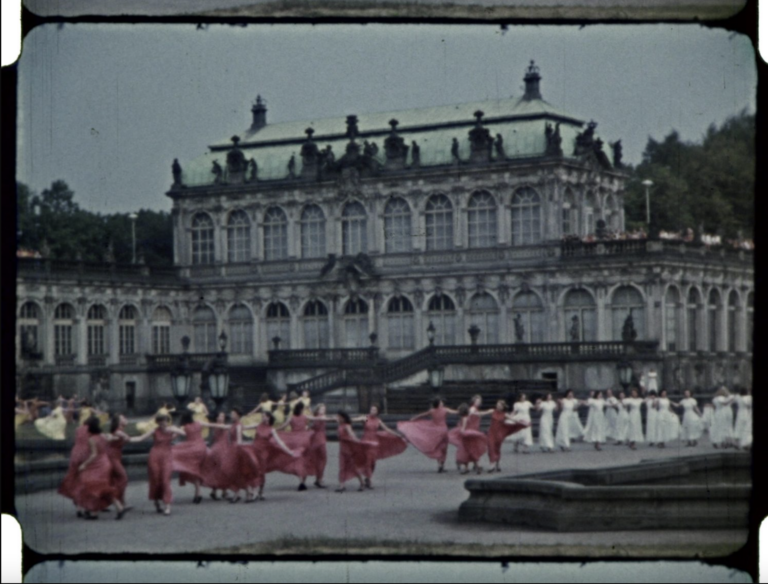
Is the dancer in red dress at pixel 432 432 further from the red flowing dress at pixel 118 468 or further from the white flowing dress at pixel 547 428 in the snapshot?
the red flowing dress at pixel 118 468

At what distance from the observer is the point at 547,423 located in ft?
81.4

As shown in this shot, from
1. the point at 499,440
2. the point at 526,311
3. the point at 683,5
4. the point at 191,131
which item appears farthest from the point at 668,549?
the point at 191,131

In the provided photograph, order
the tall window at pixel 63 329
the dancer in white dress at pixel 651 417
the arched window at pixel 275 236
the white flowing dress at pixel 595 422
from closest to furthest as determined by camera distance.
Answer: the tall window at pixel 63 329, the dancer in white dress at pixel 651 417, the white flowing dress at pixel 595 422, the arched window at pixel 275 236

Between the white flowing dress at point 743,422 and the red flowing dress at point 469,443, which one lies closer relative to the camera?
the white flowing dress at point 743,422

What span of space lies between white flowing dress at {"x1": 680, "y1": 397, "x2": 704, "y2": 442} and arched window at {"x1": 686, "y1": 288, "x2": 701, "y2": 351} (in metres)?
0.86

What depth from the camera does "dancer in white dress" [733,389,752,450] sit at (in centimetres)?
2222

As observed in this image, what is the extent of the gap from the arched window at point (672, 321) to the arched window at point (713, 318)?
32.8 inches

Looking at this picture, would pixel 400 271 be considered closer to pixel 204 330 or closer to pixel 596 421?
pixel 204 330

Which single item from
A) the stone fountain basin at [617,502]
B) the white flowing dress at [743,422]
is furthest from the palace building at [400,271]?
the stone fountain basin at [617,502]

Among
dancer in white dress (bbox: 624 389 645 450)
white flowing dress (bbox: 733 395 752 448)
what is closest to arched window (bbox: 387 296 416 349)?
dancer in white dress (bbox: 624 389 645 450)

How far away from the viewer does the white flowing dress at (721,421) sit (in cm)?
2239

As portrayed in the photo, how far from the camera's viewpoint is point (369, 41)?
23031 millimetres

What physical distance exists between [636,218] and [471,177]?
8.71 ft

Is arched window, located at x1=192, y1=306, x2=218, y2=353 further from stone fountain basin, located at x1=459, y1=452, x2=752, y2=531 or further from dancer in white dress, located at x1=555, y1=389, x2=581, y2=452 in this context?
dancer in white dress, located at x1=555, y1=389, x2=581, y2=452
